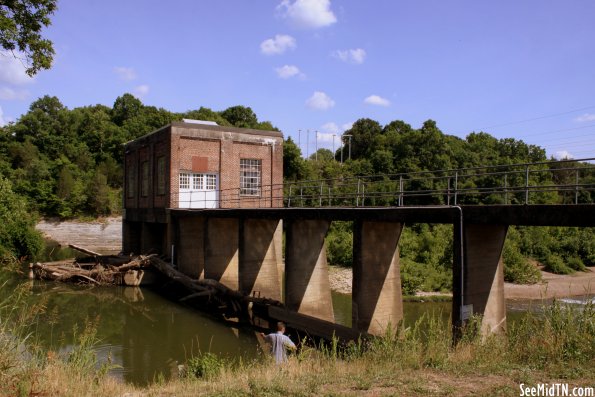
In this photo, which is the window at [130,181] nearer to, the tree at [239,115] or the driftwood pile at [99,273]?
the driftwood pile at [99,273]

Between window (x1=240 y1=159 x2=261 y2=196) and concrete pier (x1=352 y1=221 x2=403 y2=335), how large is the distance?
14656 mm

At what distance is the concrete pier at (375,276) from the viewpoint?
13.3 m

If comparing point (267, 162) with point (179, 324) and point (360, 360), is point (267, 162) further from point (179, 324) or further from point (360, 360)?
point (360, 360)

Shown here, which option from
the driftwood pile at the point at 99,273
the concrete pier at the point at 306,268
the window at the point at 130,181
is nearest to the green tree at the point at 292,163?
the window at the point at 130,181

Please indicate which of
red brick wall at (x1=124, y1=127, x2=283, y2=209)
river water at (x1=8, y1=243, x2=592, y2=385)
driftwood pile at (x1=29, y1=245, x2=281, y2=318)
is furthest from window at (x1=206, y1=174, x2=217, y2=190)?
river water at (x1=8, y1=243, x2=592, y2=385)

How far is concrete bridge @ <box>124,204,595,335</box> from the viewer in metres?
10.4

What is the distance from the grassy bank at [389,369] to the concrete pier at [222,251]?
1376cm

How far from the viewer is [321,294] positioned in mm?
16969

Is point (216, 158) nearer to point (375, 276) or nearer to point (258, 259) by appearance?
point (258, 259)

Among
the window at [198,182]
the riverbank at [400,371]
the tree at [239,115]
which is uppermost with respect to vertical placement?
the tree at [239,115]

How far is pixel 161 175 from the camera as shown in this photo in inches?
1072

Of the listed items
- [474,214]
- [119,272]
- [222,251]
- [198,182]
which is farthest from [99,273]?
[474,214]

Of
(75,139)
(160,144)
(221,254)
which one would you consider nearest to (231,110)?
(75,139)

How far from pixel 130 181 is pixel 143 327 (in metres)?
16.8
